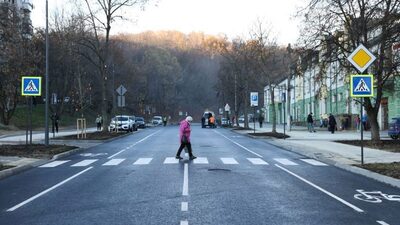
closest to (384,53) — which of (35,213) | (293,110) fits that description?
(35,213)

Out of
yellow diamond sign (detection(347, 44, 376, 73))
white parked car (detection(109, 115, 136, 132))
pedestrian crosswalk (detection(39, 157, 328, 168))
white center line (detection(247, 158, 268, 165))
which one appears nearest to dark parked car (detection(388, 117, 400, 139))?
pedestrian crosswalk (detection(39, 157, 328, 168))

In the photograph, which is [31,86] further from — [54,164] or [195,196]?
[195,196]

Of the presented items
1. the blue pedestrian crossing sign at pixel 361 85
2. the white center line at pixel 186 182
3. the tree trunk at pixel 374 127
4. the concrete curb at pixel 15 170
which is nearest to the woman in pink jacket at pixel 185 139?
the white center line at pixel 186 182

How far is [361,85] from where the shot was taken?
1653cm

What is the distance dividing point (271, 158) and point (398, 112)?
26.7 metres

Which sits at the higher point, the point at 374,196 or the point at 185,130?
the point at 185,130

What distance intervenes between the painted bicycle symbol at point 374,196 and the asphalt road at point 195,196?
0.02 meters

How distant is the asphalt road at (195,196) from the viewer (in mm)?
8414

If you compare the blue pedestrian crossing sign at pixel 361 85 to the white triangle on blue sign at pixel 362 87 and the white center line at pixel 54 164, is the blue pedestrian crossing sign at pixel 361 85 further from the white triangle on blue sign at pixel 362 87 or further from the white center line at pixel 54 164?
the white center line at pixel 54 164

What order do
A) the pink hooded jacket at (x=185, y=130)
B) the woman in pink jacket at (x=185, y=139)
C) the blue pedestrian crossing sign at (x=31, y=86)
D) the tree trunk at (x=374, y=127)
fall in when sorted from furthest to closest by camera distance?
the tree trunk at (x=374, y=127), the blue pedestrian crossing sign at (x=31, y=86), the pink hooded jacket at (x=185, y=130), the woman in pink jacket at (x=185, y=139)

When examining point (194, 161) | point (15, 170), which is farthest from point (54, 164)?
point (194, 161)

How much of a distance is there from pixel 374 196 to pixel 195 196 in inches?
151

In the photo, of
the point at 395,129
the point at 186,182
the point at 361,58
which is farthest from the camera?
the point at 395,129

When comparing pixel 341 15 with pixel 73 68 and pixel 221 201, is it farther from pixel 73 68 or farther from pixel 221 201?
pixel 73 68
